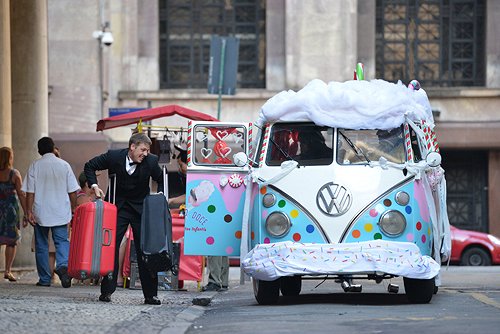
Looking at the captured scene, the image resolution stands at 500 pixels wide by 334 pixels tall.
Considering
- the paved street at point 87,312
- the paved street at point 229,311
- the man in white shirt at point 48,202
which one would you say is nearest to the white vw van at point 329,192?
Answer: the paved street at point 229,311

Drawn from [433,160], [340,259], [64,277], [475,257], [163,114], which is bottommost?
[475,257]

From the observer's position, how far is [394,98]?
655 inches

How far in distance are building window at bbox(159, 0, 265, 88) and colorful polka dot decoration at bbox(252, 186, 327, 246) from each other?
2291 cm

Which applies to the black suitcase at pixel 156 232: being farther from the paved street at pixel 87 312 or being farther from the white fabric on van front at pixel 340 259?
the white fabric on van front at pixel 340 259

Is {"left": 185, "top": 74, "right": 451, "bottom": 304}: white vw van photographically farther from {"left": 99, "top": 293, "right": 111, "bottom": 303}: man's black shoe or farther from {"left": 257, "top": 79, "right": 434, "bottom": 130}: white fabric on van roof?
{"left": 99, "top": 293, "right": 111, "bottom": 303}: man's black shoe

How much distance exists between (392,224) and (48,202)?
561 cm

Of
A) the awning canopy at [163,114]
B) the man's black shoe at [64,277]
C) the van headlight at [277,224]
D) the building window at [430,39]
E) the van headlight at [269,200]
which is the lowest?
the man's black shoe at [64,277]

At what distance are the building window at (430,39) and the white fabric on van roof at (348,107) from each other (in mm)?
22238

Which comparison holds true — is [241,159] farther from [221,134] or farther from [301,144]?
[221,134]

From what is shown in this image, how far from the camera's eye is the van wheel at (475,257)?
32438 mm

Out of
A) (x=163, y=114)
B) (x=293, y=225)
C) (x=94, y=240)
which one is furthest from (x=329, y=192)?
(x=163, y=114)

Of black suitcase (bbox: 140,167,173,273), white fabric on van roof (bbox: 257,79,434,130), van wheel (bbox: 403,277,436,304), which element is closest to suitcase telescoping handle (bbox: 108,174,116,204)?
black suitcase (bbox: 140,167,173,273)

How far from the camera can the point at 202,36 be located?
39.1 m

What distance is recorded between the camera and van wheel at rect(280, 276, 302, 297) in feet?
59.7
